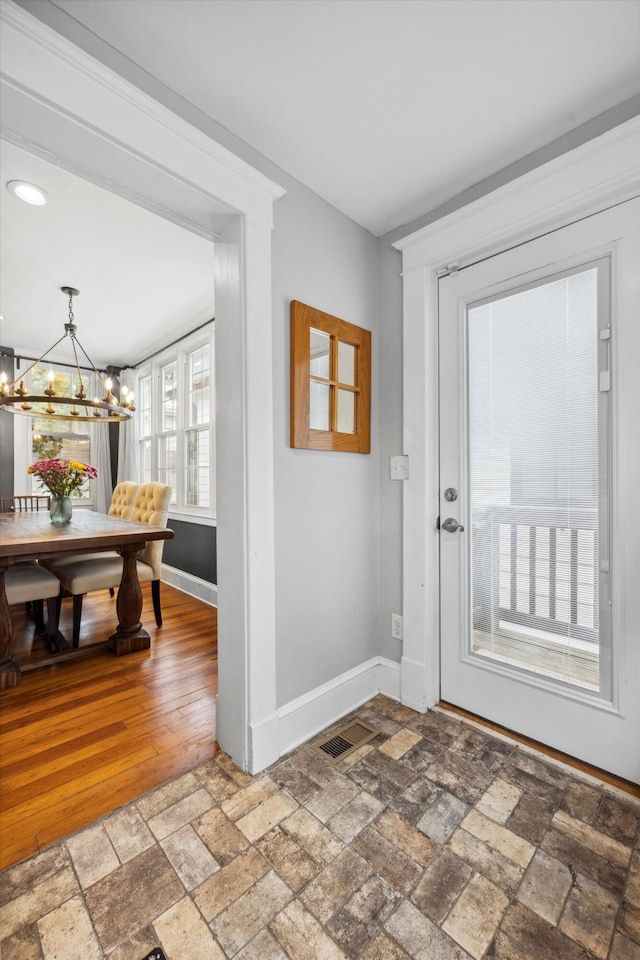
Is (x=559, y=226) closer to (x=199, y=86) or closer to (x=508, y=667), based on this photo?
(x=199, y=86)

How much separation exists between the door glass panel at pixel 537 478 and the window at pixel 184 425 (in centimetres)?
250

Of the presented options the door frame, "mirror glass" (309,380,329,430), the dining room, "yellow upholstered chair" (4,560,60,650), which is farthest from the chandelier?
the door frame

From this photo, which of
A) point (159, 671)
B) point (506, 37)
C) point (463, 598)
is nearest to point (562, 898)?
point (463, 598)

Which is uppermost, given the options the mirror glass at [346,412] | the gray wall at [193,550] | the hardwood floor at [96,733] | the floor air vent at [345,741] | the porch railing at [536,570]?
the mirror glass at [346,412]

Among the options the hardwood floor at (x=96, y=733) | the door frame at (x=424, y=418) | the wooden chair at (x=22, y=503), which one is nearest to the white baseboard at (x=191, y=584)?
the hardwood floor at (x=96, y=733)

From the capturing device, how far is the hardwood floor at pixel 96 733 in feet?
4.81

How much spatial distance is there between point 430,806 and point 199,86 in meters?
2.57

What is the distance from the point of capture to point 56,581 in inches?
107

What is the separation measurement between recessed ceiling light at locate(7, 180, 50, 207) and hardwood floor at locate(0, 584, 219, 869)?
2651 millimetres

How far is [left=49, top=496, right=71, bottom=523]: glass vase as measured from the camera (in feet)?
10.3

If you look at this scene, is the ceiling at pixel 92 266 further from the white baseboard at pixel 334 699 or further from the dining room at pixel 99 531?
the white baseboard at pixel 334 699

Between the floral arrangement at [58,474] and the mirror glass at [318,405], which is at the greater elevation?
the mirror glass at [318,405]

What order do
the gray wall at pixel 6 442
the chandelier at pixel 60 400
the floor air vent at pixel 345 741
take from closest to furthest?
the floor air vent at pixel 345 741, the chandelier at pixel 60 400, the gray wall at pixel 6 442

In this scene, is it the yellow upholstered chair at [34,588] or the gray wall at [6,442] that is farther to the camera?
the gray wall at [6,442]
